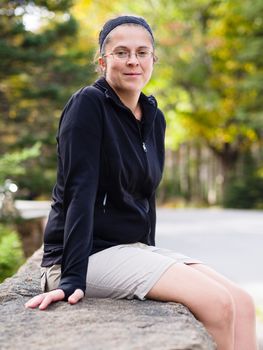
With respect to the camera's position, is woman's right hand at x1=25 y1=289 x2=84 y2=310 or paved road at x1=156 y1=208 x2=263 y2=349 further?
paved road at x1=156 y1=208 x2=263 y2=349

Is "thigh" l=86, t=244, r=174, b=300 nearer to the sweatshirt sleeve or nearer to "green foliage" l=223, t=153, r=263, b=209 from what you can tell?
the sweatshirt sleeve

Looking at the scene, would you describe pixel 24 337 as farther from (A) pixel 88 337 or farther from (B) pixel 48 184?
(B) pixel 48 184

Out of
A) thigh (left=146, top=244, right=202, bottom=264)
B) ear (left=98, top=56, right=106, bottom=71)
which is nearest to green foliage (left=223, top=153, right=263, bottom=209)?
thigh (left=146, top=244, right=202, bottom=264)

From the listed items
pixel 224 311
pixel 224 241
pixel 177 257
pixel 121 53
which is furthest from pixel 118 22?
pixel 224 241

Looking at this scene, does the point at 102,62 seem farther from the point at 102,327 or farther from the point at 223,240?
the point at 223,240

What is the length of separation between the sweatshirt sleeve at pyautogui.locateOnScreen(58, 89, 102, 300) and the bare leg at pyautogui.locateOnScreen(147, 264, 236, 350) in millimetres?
326

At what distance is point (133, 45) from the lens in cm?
285

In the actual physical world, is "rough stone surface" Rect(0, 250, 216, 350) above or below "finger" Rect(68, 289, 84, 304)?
below

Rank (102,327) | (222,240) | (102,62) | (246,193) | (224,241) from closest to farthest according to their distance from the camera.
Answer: (102,327) < (102,62) < (224,241) < (222,240) < (246,193)

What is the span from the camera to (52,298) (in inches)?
98.0

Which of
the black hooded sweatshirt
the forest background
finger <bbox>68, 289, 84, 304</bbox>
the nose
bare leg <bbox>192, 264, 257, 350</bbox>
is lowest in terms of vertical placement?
bare leg <bbox>192, 264, 257, 350</bbox>

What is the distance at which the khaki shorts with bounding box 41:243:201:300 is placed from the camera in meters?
2.59

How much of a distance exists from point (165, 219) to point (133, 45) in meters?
14.4

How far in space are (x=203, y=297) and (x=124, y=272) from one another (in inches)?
12.8
